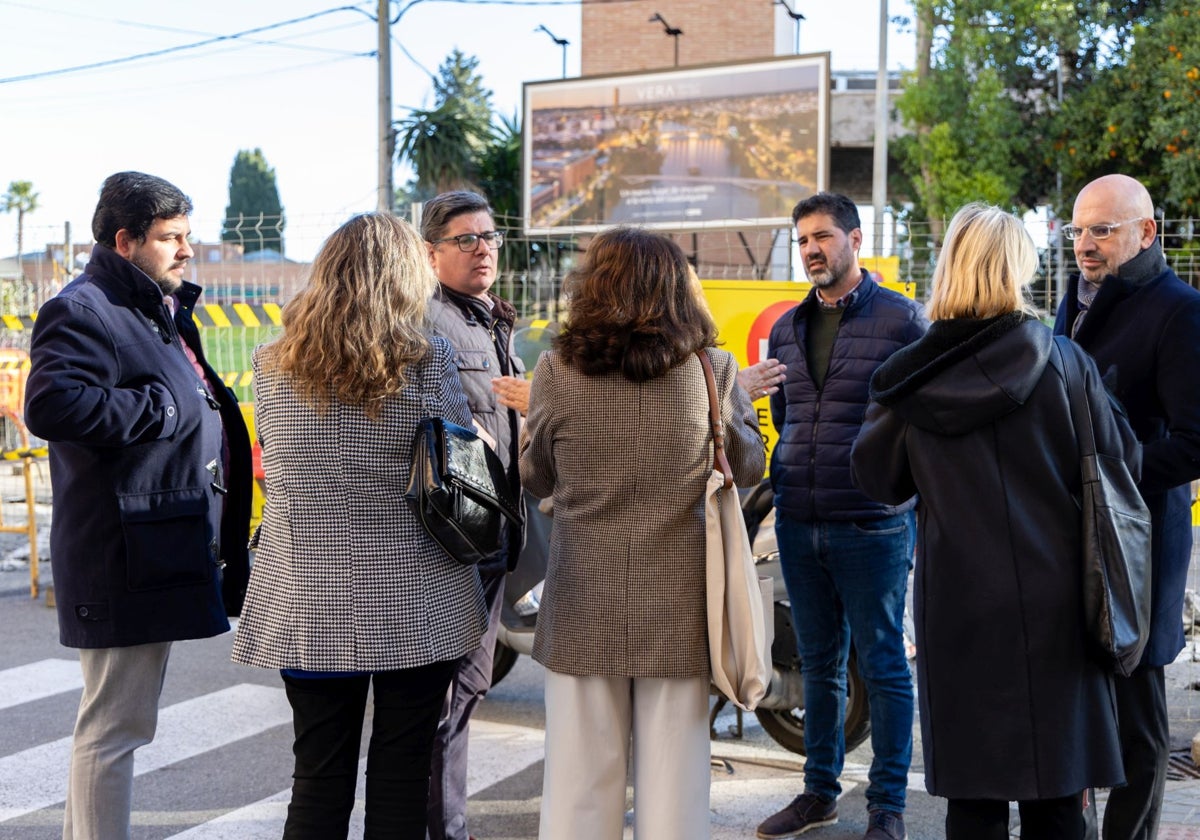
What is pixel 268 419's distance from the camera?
3.12 metres

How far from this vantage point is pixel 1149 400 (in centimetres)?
349

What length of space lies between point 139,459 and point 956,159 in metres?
20.9

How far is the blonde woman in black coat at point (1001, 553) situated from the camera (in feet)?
9.64

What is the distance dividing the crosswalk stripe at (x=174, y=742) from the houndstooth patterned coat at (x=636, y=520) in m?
2.29

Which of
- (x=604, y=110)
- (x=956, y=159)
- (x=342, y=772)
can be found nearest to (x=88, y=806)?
(x=342, y=772)

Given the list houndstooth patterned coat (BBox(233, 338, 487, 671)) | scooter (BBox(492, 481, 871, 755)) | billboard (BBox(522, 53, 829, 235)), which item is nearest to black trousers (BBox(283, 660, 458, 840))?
houndstooth patterned coat (BBox(233, 338, 487, 671))

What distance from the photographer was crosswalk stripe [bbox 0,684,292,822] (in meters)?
4.77

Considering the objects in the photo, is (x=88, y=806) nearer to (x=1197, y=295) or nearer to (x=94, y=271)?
(x=94, y=271)

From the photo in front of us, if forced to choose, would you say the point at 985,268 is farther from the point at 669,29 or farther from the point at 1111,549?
the point at 669,29

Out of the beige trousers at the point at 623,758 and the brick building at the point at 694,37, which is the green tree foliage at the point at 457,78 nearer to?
the brick building at the point at 694,37

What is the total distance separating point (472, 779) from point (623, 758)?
1.91 m

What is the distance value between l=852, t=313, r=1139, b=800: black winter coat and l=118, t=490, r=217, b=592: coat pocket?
1.95 metres

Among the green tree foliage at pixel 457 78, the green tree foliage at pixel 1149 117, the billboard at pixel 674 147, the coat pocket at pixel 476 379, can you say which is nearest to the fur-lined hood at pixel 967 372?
the coat pocket at pixel 476 379

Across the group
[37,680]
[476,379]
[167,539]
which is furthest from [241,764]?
[476,379]
